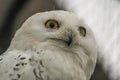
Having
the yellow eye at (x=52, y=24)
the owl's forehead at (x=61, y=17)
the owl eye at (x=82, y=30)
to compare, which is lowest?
the owl eye at (x=82, y=30)

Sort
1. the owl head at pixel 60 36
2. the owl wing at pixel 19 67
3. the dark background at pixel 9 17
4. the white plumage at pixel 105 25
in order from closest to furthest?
the owl wing at pixel 19 67
the owl head at pixel 60 36
the dark background at pixel 9 17
the white plumage at pixel 105 25

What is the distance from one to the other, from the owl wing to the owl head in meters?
0.12

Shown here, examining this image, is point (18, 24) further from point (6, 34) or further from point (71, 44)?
point (71, 44)

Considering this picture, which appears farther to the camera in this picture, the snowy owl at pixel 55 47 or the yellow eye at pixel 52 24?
the yellow eye at pixel 52 24

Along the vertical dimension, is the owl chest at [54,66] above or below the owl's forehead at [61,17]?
below

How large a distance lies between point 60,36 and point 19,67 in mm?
278

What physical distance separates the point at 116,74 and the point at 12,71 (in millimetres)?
1187

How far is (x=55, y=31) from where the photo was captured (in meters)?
3.07

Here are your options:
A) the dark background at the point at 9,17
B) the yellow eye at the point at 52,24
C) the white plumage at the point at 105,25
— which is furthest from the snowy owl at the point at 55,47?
the white plumage at the point at 105,25

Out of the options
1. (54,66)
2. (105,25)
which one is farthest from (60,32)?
(105,25)

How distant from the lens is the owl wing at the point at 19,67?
285cm

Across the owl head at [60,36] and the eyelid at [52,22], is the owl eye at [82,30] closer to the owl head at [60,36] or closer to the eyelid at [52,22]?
the owl head at [60,36]

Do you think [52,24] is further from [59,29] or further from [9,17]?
[9,17]

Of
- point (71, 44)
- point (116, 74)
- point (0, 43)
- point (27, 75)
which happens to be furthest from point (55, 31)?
point (116, 74)
